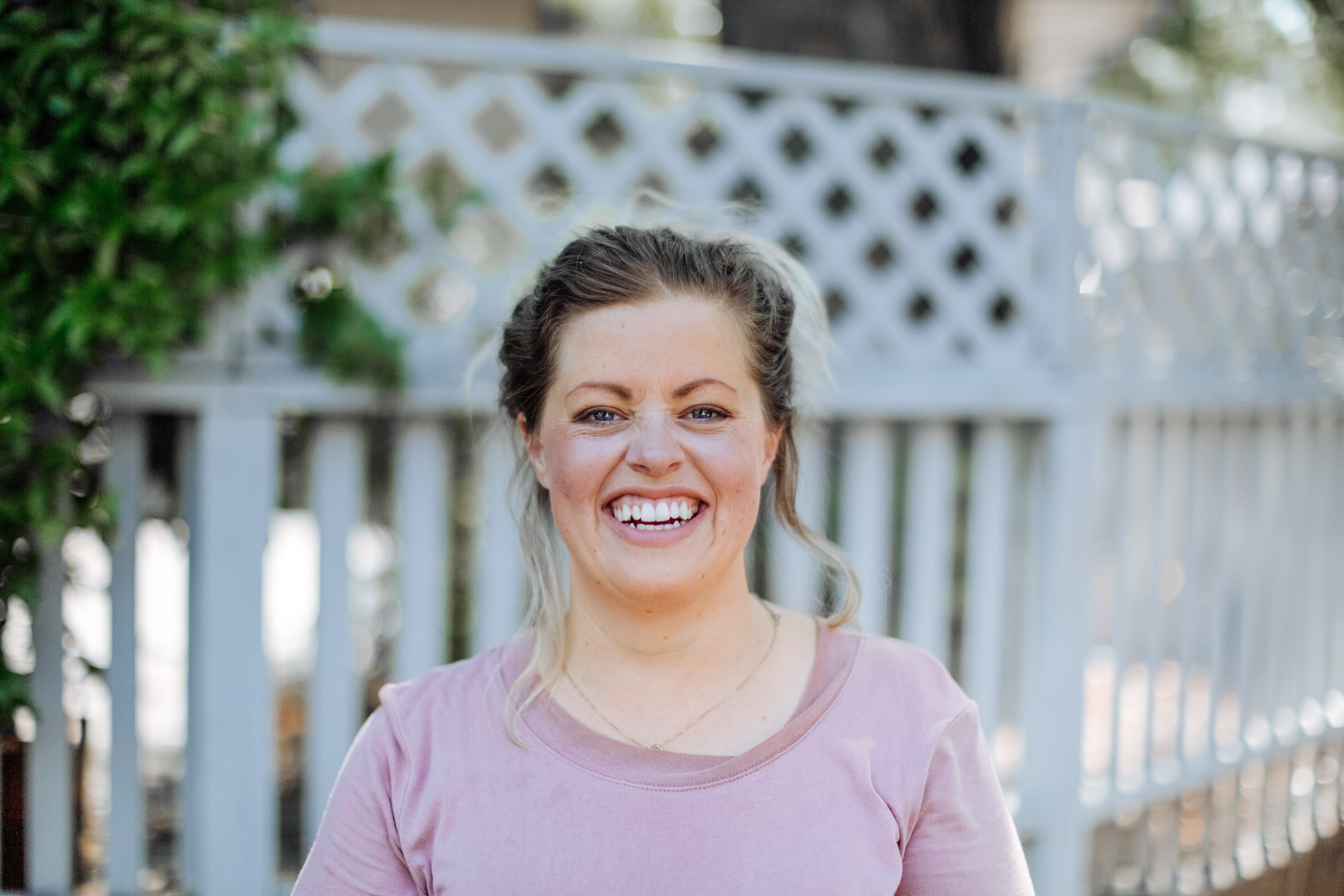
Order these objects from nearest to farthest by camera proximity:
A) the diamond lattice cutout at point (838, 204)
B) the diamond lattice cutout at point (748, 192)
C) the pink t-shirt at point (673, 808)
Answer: the pink t-shirt at point (673, 808)
the diamond lattice cutout at point (748, 192)
the diamond lattice cutout at point (838, 204)

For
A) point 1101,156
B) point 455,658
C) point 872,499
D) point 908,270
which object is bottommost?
point 455,658

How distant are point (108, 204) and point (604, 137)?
303 cm

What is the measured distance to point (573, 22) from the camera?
978 cm

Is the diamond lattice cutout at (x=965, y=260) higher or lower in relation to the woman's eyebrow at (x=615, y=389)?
higher

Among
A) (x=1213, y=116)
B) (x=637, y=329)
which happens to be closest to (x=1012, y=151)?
(x=637, y=329)

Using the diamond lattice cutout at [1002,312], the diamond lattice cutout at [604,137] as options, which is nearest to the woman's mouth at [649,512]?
the diamond lattice cutout at [1002,312]

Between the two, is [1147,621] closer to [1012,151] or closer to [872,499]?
[872,499]

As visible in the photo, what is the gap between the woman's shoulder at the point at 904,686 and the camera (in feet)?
5.01

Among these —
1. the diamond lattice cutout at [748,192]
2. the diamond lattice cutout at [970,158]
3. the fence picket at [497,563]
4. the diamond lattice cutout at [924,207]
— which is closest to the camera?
the fence picket at [497,563]

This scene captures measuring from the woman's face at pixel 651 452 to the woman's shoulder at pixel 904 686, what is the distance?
0.97 feet

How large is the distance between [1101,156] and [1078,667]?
1.73 meters

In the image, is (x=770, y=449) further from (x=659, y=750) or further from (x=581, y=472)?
(x=659, y=750)

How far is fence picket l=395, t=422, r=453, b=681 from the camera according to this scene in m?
2.68

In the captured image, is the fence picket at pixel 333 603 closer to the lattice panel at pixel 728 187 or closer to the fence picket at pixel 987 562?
the lattice panel at pixel 728 187
